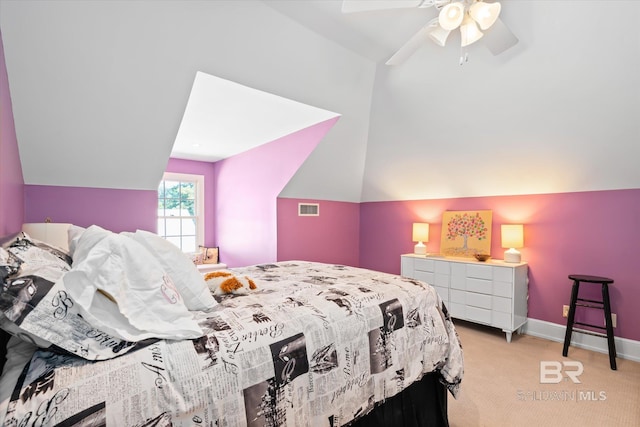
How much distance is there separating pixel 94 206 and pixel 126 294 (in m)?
2.69

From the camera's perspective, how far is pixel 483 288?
3402mm

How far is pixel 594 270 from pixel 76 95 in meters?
4.74

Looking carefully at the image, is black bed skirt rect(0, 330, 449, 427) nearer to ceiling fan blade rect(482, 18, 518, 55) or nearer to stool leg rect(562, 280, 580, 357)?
stool leg rect(562, 280, 580, 357)

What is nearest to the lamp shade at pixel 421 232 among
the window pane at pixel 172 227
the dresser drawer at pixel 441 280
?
the dresser drawer at pixel 441 280

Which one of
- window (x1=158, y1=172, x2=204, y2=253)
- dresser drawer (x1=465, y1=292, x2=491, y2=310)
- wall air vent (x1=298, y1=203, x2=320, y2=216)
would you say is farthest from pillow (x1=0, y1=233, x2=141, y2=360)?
window (x1=158, y1=172, x2=204, y2=253)

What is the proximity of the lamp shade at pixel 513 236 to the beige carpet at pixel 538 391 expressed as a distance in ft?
3.26

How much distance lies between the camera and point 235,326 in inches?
47.9

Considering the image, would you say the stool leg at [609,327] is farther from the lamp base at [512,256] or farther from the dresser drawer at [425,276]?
the dresser drawer at [425,276]

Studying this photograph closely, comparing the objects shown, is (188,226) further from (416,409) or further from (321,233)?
(416,409)

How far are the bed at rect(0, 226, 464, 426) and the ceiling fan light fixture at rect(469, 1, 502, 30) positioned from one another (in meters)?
1.65

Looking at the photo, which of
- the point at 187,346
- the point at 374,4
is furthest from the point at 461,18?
the point at 187,346

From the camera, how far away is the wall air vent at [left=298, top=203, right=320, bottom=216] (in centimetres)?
466

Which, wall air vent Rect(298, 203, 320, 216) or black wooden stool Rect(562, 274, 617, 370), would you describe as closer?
black wooden stool Rect(562, 274, 617, 370)

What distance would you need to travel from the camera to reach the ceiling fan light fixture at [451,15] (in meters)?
1.82
